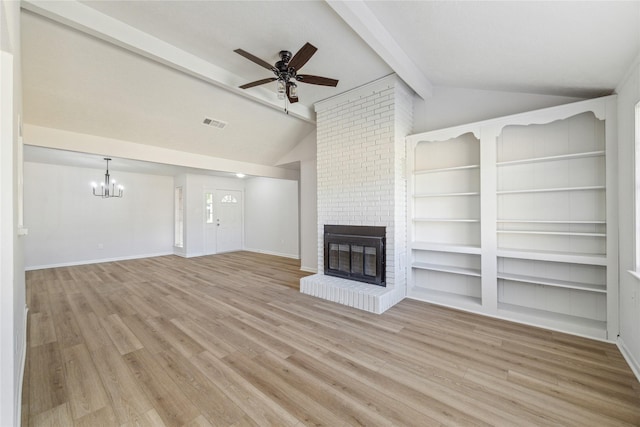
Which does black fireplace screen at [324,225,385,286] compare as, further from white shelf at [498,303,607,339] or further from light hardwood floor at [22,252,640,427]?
white shelf at [498,303,607,339]

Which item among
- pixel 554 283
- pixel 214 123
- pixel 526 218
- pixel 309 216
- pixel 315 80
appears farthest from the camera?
pixel 309 216

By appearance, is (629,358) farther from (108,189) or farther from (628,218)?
(108,189)

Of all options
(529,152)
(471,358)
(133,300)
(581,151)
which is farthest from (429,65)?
(133,300)

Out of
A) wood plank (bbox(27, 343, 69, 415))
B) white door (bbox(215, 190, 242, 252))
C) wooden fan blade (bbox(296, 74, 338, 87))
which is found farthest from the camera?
white door (bbox(215, 190, 242, 252))

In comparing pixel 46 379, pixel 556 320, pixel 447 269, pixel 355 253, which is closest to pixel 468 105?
pixel 447 269

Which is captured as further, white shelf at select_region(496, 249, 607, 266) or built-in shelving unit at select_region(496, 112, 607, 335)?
built-in shelving unit at select_region(496, 112, 607, 335)

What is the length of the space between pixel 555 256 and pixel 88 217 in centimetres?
941

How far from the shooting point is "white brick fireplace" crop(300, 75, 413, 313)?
386cm

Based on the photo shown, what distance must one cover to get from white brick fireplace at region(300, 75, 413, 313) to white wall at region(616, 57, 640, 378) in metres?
2.20

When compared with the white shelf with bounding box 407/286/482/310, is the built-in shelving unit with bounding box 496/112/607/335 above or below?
above

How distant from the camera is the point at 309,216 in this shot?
603 cm

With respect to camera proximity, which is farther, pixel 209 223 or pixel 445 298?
pixel 209 223

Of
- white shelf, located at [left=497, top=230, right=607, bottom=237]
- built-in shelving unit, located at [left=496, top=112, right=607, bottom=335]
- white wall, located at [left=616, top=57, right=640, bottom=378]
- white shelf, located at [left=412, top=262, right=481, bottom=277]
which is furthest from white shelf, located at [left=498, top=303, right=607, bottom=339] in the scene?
white shelf, located at [left=497, top=230, right=607, bottom=237]

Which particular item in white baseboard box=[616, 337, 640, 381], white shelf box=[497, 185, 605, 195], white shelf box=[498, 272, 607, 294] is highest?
white shelf box=[497, 185, 605, 195]
